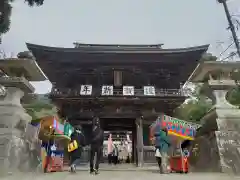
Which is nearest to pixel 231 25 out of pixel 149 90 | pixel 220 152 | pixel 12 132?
pixel 220 152

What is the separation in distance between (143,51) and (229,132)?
10778 millimetres

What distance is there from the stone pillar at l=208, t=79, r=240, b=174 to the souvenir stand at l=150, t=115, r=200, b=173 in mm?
931

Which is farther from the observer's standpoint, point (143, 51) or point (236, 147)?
point (143, 51)

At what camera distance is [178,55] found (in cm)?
1748

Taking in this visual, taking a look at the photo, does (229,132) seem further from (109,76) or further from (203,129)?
(109,76)

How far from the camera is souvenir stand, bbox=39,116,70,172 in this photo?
8.17 meters

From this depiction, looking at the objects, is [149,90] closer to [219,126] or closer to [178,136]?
[178,136]

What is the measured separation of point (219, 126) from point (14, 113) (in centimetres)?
677

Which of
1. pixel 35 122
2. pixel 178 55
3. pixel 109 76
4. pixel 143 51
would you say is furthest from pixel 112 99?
pixel 35 122

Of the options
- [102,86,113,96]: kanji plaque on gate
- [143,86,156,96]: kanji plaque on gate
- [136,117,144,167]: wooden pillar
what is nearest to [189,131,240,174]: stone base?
[136,117,144,167]: wooden pillar

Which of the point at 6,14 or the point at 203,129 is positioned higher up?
the point at 6,14

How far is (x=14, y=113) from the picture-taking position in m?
7.65

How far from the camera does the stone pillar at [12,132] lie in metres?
6.91

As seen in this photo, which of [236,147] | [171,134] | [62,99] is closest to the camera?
[236,147]
